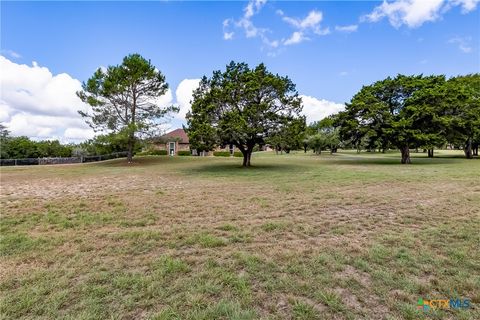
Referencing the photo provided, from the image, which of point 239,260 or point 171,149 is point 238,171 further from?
point 171,149

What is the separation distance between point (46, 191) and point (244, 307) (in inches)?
357

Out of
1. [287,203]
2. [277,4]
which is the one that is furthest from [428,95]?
[287,203]

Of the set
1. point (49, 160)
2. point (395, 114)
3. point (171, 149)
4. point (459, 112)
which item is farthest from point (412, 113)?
point (49, 160)

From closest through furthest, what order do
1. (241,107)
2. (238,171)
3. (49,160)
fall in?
1. (238,171)
2. (241,107)
3. (49,160)

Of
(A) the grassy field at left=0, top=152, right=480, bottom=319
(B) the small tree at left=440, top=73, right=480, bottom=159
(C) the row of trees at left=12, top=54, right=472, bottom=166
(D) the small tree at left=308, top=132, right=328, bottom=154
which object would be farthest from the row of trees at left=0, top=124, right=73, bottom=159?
(B) the small tree at left=440, top=73, right=480, bottom=159

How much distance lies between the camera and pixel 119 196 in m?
7.21

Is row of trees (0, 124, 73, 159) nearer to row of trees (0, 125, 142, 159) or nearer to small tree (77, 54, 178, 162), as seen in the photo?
row of trees (0, 125, 142, 159)

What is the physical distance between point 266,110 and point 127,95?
14.1 m

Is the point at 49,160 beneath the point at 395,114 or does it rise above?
beneath

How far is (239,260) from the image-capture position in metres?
3.01

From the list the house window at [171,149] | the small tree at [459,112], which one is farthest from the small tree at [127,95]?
the small tree at [459,112]

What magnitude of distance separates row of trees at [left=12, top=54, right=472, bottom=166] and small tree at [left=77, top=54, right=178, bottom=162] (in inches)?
3.1

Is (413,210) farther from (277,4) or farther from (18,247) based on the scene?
(277,4)

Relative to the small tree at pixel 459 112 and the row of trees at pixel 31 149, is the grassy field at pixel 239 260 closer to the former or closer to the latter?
the small tree at pixel 459 112
